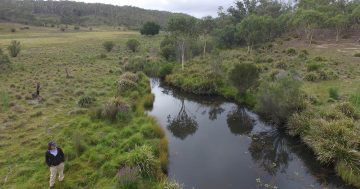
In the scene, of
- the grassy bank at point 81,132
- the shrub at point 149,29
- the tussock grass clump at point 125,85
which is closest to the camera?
the grassy bank at point 81,132

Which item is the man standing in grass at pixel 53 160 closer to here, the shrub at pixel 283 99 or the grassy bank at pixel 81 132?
the grassy bank at pixel 81 132

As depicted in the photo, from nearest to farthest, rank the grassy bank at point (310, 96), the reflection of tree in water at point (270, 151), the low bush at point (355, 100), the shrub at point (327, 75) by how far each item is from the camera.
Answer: the grassy bank at point (310, 96) < the reflection of tree in water at point (270, 151) < the low bush at point (355, 100) < the shrub at point (327, 75)

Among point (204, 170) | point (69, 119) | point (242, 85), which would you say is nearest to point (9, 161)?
point (69, 119)

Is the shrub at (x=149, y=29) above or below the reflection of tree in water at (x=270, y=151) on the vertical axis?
above

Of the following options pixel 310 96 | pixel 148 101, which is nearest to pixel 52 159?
pixel 148 101

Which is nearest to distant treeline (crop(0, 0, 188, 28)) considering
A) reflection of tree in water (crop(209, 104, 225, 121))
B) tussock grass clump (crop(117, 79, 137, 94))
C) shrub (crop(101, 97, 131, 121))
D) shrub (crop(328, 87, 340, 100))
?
tussock grass clump (crop(117, 79, 137, 94))

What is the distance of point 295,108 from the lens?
73.4 feet

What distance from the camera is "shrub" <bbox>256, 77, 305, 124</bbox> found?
73.2 feet

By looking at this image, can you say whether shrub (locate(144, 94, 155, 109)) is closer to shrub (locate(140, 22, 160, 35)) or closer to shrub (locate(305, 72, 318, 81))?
shrub (locate(305, 72, 318, 81))

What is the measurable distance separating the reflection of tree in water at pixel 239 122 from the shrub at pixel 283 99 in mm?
2009

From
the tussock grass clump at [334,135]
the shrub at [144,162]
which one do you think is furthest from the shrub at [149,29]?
the shrub at [144,162]

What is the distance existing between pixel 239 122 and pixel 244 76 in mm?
5299

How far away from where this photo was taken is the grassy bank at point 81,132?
48.8 feet

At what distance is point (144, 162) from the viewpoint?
15391 mm
